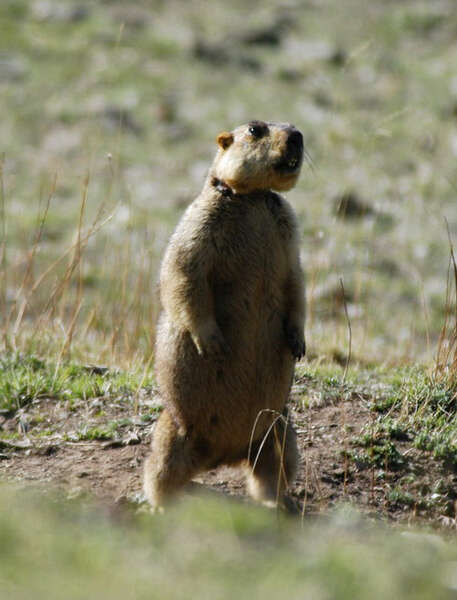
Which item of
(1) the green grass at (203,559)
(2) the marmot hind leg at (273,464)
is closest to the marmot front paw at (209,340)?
(2) the marmot hind leg at (273,464)

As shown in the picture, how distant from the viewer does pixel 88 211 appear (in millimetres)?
13500

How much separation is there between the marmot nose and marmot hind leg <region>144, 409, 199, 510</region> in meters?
1.54

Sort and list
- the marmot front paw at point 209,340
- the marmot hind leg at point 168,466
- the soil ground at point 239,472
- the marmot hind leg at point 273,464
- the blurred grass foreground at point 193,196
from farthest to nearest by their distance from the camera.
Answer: the soil ground at point 239,472, the marmot hind leg at point 273,464, the marmot hind leg at point 168,466, the marmot front paw at point 209,340, the blurred grass foreground at point 193,196

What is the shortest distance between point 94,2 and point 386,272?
10712 millimetres

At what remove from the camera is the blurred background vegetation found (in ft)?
37.8

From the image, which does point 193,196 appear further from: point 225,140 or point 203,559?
point 203,559

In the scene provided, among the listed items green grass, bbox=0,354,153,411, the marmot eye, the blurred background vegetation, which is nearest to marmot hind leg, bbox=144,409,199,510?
green grass, bbox=0,354,153,411

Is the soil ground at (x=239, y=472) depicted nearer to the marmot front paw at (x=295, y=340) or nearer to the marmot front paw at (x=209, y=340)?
the marmot front paw at (x=295, y=340)

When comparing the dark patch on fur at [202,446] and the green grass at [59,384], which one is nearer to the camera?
the dark patch on fur at [202,446]

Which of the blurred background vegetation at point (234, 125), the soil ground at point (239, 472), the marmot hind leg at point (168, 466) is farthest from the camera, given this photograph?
the blurred background vegetation at point (234, 125)

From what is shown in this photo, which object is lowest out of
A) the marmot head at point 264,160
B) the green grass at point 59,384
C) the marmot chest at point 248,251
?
the green grass at point 59,384

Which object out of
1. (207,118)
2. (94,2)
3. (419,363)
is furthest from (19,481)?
(94,2)

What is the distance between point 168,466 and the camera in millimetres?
4766

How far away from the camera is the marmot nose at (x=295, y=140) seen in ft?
15.3
